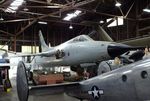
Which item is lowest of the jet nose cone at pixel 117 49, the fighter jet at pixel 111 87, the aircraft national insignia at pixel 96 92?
the aircraft national insignia at pixel 96 92

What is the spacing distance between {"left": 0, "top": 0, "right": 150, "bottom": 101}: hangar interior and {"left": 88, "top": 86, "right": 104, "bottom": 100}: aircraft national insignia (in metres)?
13.7

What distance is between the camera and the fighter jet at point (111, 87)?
405 centimetres

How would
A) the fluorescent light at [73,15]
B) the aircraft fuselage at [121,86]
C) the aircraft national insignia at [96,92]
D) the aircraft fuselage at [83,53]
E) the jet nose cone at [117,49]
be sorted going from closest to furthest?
the aircraft fuselage at [121,86] < the aircraft national insignia at [96,92] < the jet nose cone at [117,49] < the aircraft fuselage at [83,53] < the fluorescent light at [73,15]

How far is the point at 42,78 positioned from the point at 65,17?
1220 cm

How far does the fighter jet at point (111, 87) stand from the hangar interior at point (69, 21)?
44.8ft

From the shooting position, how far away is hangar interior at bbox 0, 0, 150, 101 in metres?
21.6

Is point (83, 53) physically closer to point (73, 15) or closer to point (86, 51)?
point (86, 51)

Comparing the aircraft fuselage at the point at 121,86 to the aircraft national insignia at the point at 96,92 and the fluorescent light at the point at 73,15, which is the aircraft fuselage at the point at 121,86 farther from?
the fluorescent light at the point at 73,15

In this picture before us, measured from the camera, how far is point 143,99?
13.1ft

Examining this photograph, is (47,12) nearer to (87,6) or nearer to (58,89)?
(87,6)

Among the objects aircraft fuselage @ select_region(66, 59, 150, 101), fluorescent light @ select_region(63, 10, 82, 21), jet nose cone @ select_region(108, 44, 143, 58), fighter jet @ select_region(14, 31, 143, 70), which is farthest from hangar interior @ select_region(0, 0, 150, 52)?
aircraft fuselage @ select_region(66, 59, 150, 101)

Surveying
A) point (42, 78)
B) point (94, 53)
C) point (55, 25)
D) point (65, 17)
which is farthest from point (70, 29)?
point (94, 53)

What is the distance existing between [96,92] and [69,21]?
22.4 metres

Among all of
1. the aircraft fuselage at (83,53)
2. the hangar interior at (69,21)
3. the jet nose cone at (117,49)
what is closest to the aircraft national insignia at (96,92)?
the jet nose cone at (117,49)
